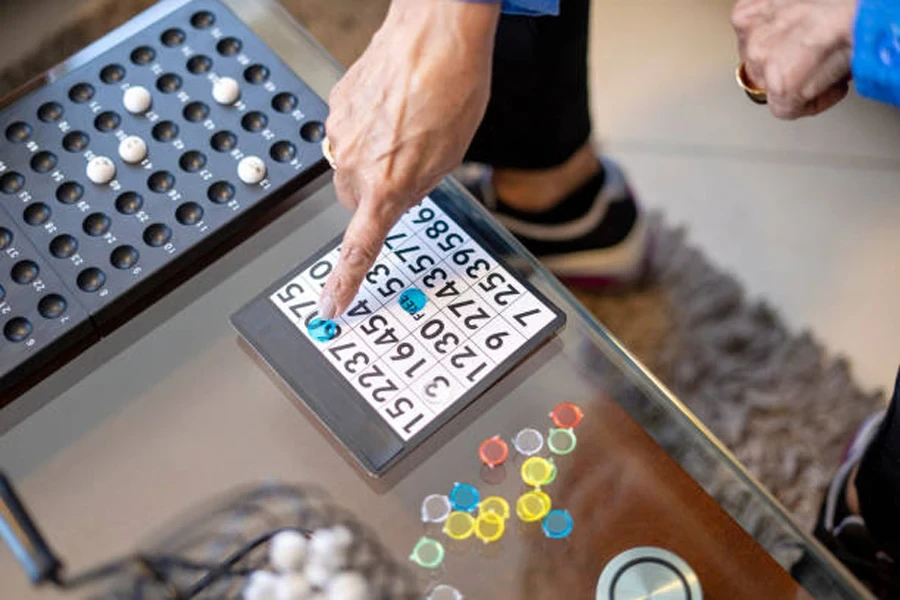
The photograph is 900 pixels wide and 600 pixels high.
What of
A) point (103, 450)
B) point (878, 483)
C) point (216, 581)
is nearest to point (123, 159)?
point (103, 450)

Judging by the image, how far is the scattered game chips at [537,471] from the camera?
741mm

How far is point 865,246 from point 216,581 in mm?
951

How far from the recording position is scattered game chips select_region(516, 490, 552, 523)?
0.73 metres

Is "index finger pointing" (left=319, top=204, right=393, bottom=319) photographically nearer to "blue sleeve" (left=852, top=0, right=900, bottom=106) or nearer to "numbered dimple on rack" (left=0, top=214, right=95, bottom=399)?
"numbered dimple on rack" (left=0, top=214, right=95, bottom=399)

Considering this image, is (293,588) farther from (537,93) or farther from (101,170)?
(537,93)

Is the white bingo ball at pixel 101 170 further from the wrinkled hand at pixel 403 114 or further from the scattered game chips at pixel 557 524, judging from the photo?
the scattered game chips at pixel 557 524

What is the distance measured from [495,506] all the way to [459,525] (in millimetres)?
28

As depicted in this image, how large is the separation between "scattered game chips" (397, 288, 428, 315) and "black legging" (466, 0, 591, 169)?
0.38 m

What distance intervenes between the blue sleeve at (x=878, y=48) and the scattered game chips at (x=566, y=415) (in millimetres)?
296

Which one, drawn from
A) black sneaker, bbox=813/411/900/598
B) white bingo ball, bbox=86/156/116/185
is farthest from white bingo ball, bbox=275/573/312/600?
black sneaker, bbox=813/411/900/598

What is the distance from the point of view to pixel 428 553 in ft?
2.36

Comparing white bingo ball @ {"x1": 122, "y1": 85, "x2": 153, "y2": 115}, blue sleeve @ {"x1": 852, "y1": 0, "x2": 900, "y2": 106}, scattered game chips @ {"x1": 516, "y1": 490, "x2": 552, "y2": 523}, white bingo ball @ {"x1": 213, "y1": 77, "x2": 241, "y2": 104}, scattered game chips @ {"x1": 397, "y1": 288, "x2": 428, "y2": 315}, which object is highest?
white bingo ball @ {"x1": 122, "y1": 85, "x2": 153, "y2": 115}

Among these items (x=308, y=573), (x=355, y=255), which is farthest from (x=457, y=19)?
(x=308, y=573)

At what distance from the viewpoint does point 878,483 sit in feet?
3.21
